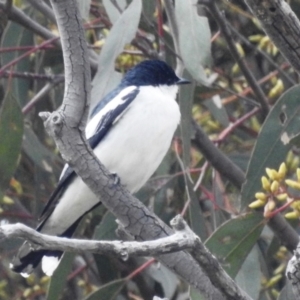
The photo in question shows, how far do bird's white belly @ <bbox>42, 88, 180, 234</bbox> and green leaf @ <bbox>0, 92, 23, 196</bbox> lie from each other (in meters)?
0.28

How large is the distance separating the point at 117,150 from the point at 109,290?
615 mm

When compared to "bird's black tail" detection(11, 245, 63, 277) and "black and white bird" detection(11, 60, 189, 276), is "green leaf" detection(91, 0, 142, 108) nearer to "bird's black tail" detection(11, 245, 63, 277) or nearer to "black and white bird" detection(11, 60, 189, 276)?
"black and white bird" detection(11, 60, 189, 276)

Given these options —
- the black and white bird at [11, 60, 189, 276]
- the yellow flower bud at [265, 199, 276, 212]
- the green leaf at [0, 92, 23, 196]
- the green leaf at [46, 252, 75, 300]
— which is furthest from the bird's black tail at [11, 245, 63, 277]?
the yellow flower bud at [265, 199, 276, 212]

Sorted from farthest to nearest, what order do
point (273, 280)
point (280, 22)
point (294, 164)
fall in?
1. point (294, 164)
2. point (273, 280)
3. point (280, 22)

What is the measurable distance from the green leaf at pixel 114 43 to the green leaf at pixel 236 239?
0.81m

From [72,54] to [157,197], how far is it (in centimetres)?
213

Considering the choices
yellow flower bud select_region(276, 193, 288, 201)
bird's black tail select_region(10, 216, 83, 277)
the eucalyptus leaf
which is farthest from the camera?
the eucalyptus leaf

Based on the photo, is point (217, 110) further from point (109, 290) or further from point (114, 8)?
point (109, 290)

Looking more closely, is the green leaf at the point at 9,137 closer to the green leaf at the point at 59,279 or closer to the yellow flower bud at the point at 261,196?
the green leaf at the point at 59,279

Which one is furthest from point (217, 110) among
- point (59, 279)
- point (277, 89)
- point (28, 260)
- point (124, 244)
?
point (124, 244)

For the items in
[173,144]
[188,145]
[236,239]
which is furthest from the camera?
[173,144]

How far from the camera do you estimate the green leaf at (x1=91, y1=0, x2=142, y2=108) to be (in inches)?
143

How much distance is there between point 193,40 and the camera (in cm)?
355

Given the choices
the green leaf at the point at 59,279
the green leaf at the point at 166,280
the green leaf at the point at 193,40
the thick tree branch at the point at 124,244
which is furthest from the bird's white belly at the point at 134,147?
the thick tree branch at the point at 124,244
